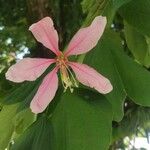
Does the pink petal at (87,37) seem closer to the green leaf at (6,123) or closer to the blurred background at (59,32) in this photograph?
the green leaf at (6,123)

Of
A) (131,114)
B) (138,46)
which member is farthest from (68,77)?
(131,114)

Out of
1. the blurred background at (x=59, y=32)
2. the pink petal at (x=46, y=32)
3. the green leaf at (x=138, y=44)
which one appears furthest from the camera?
the blurred background at (x=59, y=32)

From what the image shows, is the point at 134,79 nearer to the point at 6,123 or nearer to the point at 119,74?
the point at 119,74

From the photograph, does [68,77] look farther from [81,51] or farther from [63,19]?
[63,19]

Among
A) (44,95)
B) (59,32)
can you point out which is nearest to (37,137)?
(44,95)

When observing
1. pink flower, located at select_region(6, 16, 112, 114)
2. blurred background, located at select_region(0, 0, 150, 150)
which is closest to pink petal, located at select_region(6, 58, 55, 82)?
pink flower, located at select_region(6, 16, 112, 114)

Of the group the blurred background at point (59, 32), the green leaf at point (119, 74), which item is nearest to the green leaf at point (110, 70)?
the green leaf at point (119, 74)
